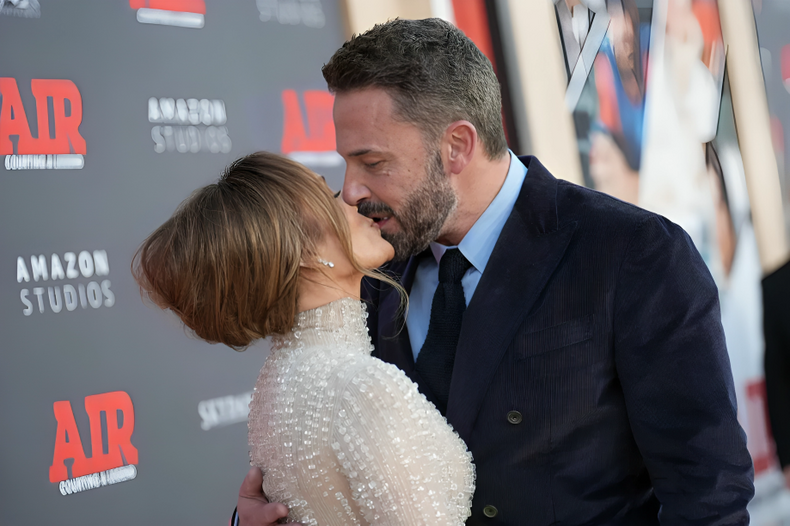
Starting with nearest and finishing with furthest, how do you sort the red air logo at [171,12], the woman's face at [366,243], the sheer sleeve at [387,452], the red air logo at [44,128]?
the sheer sleeve at [387,452]
the woman's face at [366,243]
the red air logo at [44,128]
the red air logo at [171,12]

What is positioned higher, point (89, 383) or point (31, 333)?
point (31, 333)

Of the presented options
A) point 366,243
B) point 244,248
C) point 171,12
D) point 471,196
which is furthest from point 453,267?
point 171,12

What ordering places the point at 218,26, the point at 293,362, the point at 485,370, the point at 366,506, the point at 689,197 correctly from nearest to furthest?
1. the point at 366,506
2. the point at 293,362
3. the point at 485,370
4. the point at 218,26
5. the point at 689,197

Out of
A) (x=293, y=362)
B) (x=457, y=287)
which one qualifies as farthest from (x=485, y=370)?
(x=293, y=362)

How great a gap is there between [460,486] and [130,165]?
1884 mm

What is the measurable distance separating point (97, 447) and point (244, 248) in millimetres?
1606

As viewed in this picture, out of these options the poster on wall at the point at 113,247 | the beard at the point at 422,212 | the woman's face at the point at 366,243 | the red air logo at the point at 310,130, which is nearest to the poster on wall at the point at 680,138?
the red air logo at the point at 310,130

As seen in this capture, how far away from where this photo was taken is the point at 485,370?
54.0 inches

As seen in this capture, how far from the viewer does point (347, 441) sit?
1.09 metres

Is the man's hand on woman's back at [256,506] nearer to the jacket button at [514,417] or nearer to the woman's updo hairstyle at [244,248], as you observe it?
the woman's updo hairstyle at [244,248]

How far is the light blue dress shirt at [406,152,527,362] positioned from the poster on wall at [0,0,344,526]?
4.38 feet

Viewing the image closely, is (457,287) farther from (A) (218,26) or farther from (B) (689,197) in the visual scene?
(B) (689,197)

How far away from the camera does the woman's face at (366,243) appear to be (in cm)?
133

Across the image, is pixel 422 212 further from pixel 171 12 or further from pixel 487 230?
pixel 171 12
